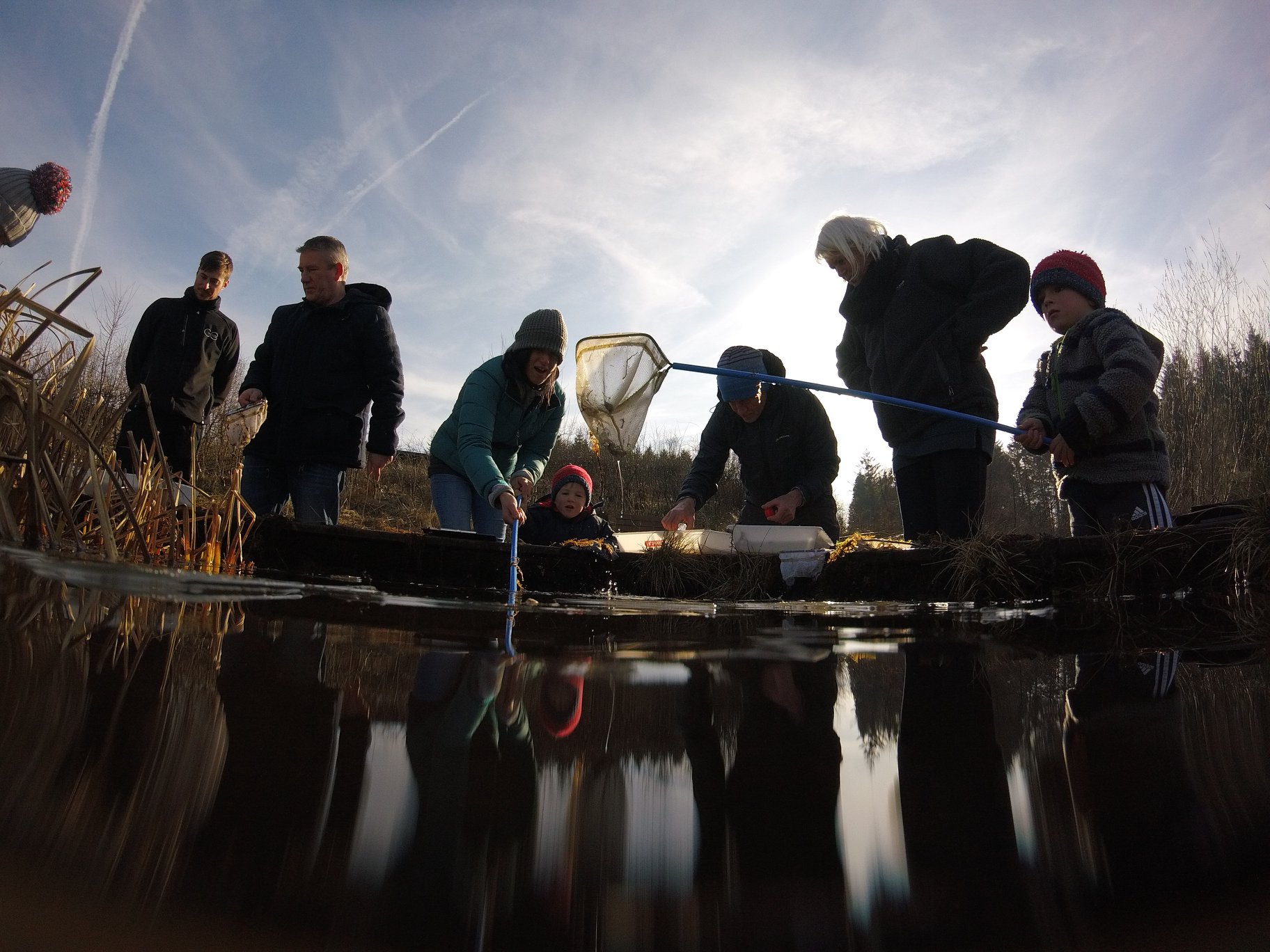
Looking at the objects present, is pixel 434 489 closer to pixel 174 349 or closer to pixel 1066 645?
pixel 174 349

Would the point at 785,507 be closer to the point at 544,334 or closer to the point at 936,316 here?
the point at 936,316

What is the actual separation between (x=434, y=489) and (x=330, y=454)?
1.97 ft

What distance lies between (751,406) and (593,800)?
427 cm

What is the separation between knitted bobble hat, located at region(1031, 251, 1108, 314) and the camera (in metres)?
3.57

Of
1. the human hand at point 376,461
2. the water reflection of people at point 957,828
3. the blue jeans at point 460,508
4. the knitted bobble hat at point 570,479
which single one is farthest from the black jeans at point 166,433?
the water reflection of people at point 957,828

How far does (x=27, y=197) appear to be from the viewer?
3.49 m

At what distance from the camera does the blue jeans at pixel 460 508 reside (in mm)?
4223

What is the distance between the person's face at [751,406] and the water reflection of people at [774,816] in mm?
3697

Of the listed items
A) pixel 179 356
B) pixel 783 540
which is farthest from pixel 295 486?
pixel 783 540

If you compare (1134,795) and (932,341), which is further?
(932,341)

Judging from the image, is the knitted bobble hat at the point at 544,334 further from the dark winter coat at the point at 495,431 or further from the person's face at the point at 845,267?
the person's face at the point at 845,267

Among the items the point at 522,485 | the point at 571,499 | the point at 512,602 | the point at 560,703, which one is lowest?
the point at 560,703

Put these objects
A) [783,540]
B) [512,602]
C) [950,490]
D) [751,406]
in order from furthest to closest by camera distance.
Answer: [751,406] < [783,540] < [950,490] < [512,602]

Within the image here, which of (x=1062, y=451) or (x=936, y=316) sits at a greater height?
(x=936, y=316)
